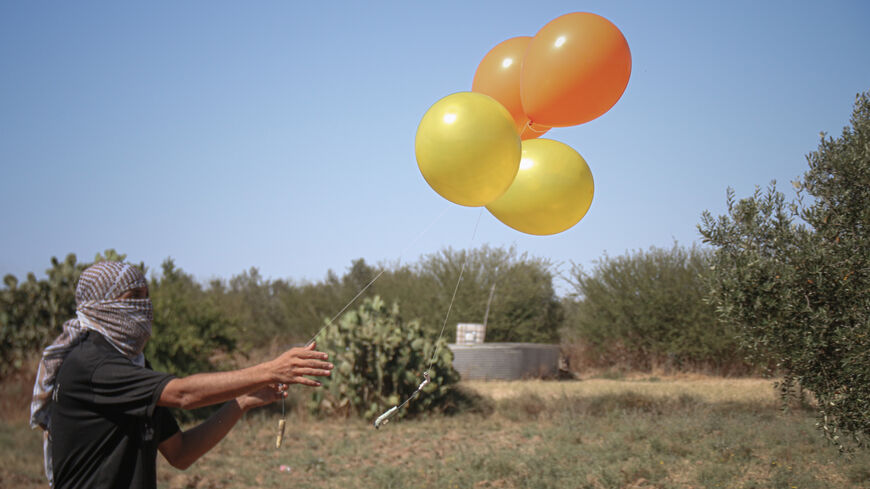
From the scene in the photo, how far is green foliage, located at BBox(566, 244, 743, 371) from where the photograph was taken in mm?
15656

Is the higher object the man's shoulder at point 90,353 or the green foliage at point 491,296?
the green foliage at point 491,296

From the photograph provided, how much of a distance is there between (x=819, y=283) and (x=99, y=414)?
4491mm

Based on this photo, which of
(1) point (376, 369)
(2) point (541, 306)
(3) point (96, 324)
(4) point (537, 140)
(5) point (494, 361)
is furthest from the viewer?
(2) point (541, 306)

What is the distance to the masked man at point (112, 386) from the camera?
1.90 meters

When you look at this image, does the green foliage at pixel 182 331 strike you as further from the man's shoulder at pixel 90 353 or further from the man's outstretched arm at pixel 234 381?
the man's outstretched arm at pixel 234 381

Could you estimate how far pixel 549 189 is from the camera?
360cm

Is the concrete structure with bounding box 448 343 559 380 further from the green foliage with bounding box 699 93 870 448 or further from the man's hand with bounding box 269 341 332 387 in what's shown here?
the man's hand with bounding box 269 341 332 387

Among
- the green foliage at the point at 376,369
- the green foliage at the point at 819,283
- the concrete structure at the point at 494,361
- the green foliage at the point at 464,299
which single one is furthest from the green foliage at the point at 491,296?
the green foliage at the point at 819,283

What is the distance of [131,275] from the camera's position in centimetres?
211

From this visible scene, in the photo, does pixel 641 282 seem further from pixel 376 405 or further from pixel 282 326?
pixel 282 326

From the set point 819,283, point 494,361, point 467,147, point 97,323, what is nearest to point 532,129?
point 467,147

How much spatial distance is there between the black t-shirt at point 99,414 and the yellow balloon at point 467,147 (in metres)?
1.90

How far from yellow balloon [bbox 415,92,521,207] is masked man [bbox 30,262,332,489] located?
161 centimetres

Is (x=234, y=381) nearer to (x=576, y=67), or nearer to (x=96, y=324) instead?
(x=96, y=324)
